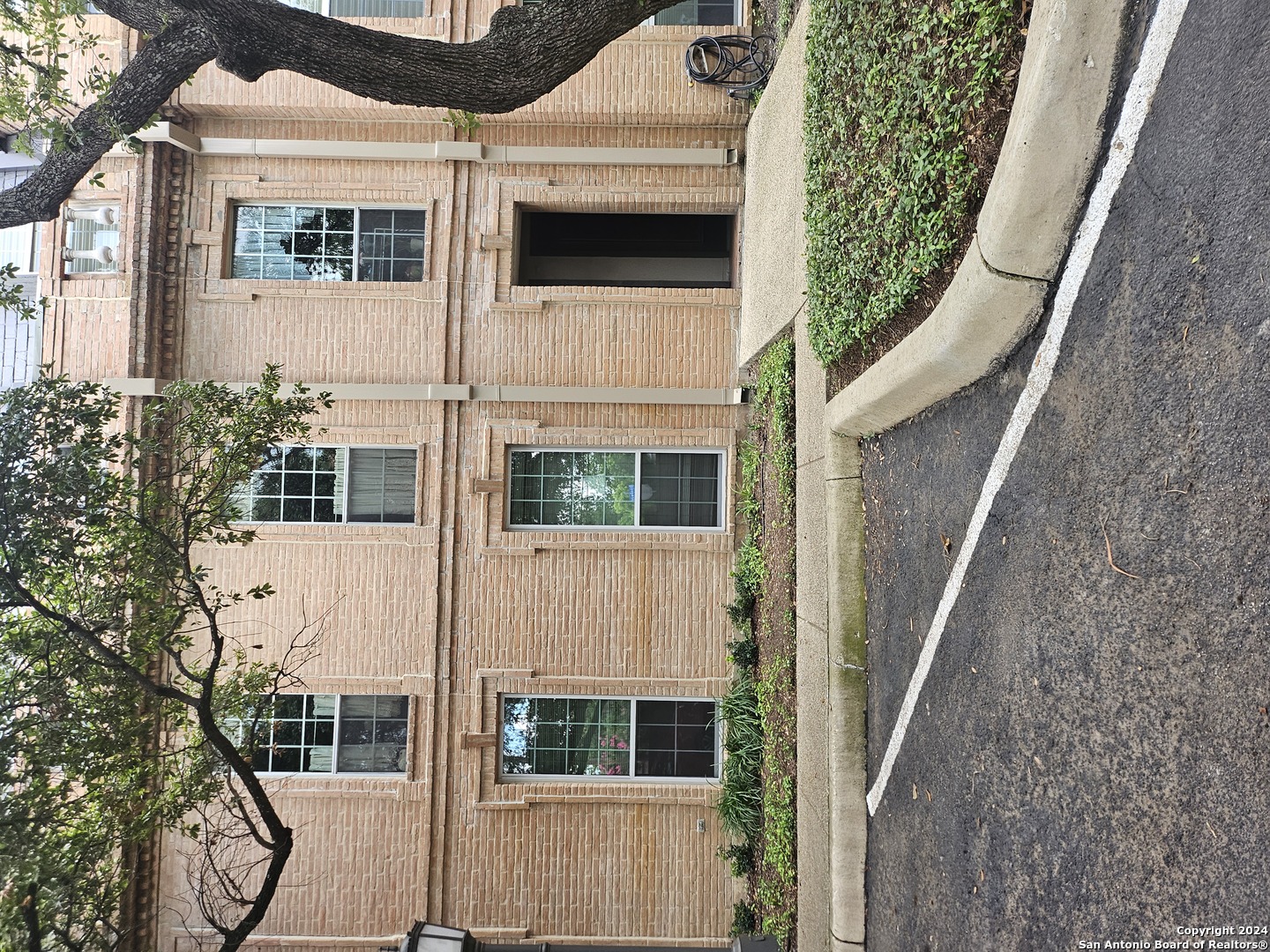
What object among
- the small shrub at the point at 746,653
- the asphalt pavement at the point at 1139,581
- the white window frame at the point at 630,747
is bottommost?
the white window frame at the point at 630,747

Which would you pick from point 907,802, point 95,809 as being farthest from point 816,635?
point 95,809

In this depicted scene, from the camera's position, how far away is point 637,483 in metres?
9.82

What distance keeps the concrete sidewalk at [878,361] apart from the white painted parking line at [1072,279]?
3.0 inches

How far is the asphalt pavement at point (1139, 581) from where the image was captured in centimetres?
264

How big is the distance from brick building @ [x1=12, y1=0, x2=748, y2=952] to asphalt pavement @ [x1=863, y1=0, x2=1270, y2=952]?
5.50m

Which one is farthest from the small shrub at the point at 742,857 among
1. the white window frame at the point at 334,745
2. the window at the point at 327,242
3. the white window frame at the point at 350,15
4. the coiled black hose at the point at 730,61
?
the white window frame at the point at 350,15

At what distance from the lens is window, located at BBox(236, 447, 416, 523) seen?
9586 millimetres

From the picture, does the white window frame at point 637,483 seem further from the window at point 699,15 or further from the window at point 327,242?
the window at point 699,15

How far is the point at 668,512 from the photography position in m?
9.82

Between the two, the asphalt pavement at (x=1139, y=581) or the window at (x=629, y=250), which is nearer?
the asphalt pavement at (x=1139, y=581)

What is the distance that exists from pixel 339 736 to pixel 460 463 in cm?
364

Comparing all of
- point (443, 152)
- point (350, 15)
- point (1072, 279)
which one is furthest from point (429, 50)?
point (1072, 279)

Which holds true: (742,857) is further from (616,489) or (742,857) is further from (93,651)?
(93,651)

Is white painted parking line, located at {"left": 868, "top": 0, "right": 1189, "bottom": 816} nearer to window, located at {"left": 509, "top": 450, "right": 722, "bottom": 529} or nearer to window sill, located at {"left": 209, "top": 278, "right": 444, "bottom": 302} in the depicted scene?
window, located at {"left": 509, "top": 450, "right": 722, "bottom": 529}
